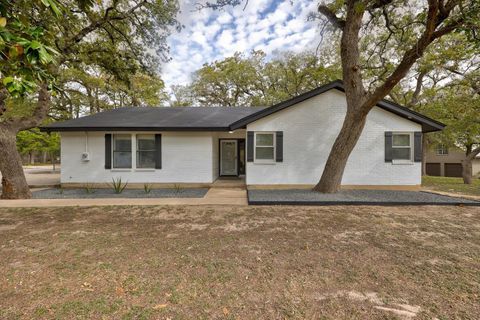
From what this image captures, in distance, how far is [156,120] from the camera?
1077 centimetres

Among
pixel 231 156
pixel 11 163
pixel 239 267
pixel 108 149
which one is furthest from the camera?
pixel 231 156

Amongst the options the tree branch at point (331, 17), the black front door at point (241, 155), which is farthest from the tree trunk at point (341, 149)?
the black front door at point (241, 155)

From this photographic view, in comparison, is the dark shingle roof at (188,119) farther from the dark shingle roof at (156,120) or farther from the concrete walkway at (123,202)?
the concrete walkway at (123,202)

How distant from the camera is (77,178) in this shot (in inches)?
401

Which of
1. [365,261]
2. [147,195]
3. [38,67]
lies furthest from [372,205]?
[38,67]

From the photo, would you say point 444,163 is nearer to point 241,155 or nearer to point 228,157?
point 241,155

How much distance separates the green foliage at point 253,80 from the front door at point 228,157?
1140cm

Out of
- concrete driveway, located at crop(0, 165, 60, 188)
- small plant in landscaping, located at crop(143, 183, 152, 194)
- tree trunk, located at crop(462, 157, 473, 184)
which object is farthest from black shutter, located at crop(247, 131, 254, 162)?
tree trunk, located at crop(462, 157, 473, 184)

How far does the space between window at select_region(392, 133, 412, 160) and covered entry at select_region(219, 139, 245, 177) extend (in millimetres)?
7260

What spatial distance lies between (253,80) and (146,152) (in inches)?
712

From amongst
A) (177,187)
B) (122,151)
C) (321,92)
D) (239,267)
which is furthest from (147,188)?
(321,92)

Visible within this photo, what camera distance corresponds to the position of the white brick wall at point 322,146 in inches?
373

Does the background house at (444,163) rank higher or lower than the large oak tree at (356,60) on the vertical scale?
lower

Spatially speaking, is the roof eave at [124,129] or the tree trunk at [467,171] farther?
the tree trunk at [467,171]
